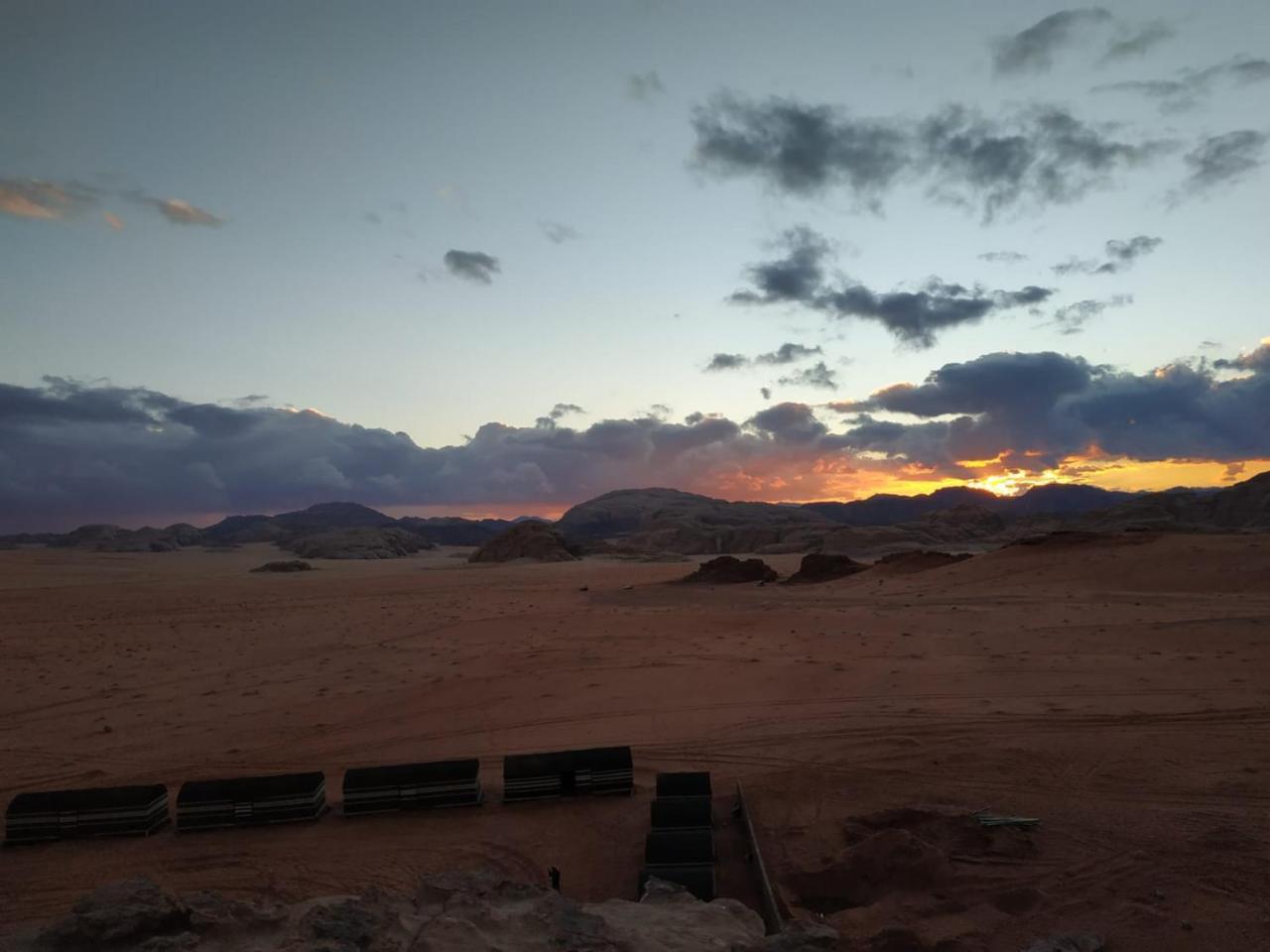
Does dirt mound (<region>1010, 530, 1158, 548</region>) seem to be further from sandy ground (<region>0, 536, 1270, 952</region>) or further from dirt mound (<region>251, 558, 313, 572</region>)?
dirt mound (<region>251, 558, 313, 572</region>)

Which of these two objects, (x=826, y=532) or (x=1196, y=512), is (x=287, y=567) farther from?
(x=1196, y=512)

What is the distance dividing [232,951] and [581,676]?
1166cm

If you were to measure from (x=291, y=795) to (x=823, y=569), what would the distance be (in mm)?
34403

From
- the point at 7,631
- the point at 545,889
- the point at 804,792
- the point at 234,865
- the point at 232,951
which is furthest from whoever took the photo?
the point at 7,631

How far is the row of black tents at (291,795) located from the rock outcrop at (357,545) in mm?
92756

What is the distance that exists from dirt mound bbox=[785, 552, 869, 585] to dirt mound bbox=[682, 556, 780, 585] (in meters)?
1.80

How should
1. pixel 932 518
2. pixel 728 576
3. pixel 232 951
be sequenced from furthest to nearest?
1. pixel 932 518
2. pixel 728 576
3. pixel 232 951

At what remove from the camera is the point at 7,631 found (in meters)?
26.3

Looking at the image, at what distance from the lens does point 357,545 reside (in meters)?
103

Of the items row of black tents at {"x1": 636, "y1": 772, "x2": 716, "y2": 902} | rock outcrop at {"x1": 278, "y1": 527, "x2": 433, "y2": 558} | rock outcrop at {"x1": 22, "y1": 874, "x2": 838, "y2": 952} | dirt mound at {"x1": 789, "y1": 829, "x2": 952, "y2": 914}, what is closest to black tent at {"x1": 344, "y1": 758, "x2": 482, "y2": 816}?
row of black tents at {"x1": 636, "y1": 772, "x2": 716, "y2": 902}

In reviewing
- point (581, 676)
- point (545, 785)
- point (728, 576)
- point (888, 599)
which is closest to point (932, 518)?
point (728, 576)

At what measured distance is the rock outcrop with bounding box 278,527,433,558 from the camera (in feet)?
327

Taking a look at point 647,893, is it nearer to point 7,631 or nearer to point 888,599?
point 888,599

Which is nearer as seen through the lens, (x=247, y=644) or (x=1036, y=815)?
(x=1036, y=815)
